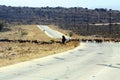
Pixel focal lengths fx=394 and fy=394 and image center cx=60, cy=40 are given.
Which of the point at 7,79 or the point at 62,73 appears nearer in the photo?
the point at 7,79

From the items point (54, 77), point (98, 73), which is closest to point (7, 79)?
point (54, 77)

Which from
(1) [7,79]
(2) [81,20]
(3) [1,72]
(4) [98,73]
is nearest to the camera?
(1) [7,79]

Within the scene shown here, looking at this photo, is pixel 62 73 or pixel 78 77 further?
pixel 62 73

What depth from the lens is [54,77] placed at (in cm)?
1762

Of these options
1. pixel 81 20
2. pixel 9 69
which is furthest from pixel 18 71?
pixel 81 20

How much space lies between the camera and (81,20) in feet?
622

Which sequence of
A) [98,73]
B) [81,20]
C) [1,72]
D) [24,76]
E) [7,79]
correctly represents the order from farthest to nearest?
[81,20], [98,73], [1,72], [24,76], [7,79]

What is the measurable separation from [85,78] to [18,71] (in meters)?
3.65

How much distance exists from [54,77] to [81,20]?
172680 millimetres

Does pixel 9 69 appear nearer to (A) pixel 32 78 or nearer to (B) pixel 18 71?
(B) pixel 18 71

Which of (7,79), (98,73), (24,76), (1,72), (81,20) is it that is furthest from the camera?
(81,20)

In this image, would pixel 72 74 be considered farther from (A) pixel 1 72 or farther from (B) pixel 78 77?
(A) pixel 1 72

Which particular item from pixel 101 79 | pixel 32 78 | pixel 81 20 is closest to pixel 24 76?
pixel 32 78

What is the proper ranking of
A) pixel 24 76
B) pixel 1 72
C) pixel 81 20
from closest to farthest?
1. pixel 24 76
2. pixel 1 72
3. pixel 81 20
